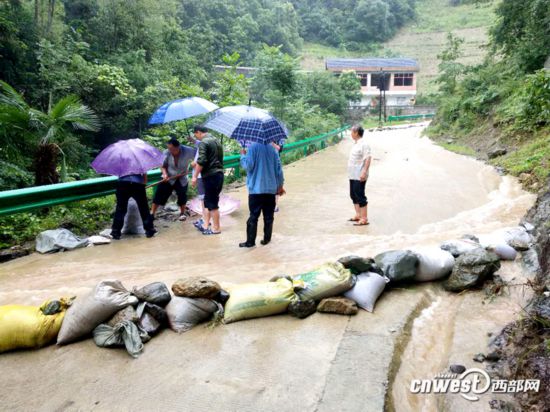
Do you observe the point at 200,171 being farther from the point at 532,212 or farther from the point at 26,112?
the point at 532,212

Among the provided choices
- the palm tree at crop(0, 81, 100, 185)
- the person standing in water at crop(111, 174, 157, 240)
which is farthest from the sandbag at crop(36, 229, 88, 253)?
the palm tree at crop(0, 81, 100, 185)

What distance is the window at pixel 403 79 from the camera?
189 feet

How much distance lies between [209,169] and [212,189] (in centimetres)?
32

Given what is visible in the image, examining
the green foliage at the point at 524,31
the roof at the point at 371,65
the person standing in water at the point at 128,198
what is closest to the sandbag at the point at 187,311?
the person standing in water at the point at 128,198

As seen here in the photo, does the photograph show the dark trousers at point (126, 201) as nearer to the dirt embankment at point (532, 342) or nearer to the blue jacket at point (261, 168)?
the blue jacket at point (261, 168)

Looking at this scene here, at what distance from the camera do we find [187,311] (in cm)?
340

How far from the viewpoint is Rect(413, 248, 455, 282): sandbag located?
4.19 metres

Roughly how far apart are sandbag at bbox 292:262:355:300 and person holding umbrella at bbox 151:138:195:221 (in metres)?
4.07

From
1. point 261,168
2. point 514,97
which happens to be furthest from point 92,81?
point 514,97

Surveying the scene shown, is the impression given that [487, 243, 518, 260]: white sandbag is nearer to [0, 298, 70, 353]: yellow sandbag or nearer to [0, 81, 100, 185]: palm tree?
[0, 298, 70, 353]: yellow sandbag

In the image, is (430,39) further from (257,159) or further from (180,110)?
(257,159)

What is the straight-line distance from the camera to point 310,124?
2395cm

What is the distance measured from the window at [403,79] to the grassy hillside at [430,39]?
12.1 ft

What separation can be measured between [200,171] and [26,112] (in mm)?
3195
